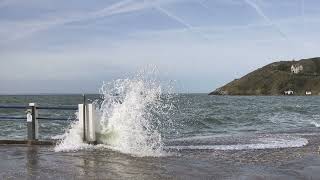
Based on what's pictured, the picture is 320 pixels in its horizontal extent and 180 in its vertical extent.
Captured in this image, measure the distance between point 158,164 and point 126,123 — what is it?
3.86m

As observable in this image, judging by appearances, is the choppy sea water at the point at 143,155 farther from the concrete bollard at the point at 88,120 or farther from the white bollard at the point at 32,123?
the white bollard at the point at 32,123

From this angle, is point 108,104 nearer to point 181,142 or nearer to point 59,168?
point 181,142

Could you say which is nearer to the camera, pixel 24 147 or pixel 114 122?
pixel 24 147

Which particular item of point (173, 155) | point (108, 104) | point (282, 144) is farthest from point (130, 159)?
point (282, 144)

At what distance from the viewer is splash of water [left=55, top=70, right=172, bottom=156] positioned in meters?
14.4

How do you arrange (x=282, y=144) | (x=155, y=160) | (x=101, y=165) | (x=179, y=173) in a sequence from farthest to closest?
(x=282, y=144)
(x=155, y=160)
(x=101, y=165)
(x=179, y=173)

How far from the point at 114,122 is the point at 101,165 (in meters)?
4.07

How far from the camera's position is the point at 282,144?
16.5 metres

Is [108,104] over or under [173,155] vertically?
over

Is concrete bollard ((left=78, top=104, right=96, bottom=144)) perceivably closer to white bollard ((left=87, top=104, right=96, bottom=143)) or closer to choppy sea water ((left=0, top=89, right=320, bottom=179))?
white bollard ((left=87, top=104, right=96, bottom=143))

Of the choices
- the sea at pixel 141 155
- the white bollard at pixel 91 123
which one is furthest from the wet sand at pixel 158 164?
the white bollard at pixel 91 123

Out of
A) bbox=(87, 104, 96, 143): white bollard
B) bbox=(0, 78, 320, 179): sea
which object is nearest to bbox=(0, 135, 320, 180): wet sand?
bbox=(0, 78, 320, 179): sea

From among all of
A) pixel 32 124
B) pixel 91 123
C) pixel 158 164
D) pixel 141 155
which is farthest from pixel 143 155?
pixel 32 124

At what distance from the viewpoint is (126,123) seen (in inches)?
604
